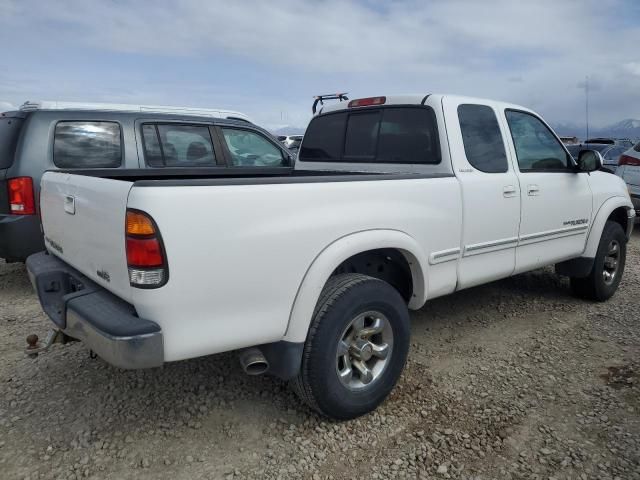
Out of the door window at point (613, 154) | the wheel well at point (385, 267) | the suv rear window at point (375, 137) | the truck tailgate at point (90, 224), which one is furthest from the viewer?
the door window at point (613, 154)

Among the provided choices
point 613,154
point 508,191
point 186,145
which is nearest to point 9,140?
point 186,145

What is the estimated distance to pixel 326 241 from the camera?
2492 mm

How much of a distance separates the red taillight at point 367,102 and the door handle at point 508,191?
3.60ft

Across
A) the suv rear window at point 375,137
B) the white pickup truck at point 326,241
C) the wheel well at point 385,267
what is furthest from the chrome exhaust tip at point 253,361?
the suv rear window at point 375,137

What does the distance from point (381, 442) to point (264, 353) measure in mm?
801

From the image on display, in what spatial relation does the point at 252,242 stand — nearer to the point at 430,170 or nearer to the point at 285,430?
the point at 285,430

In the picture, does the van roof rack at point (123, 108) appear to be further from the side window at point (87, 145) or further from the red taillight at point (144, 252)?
the red taillight at point (144, 252)

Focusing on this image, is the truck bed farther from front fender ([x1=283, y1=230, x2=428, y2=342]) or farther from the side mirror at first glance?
the side mirror

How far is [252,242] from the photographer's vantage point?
87.1 inches

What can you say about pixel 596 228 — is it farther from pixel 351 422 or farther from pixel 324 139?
pixel 351 422

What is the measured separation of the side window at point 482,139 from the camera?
3505 millimetres

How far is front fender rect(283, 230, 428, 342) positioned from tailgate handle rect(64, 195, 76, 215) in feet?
4.15

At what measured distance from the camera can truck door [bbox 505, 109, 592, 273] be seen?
3852 millimetres

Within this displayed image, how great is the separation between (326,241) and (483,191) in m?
1.45
